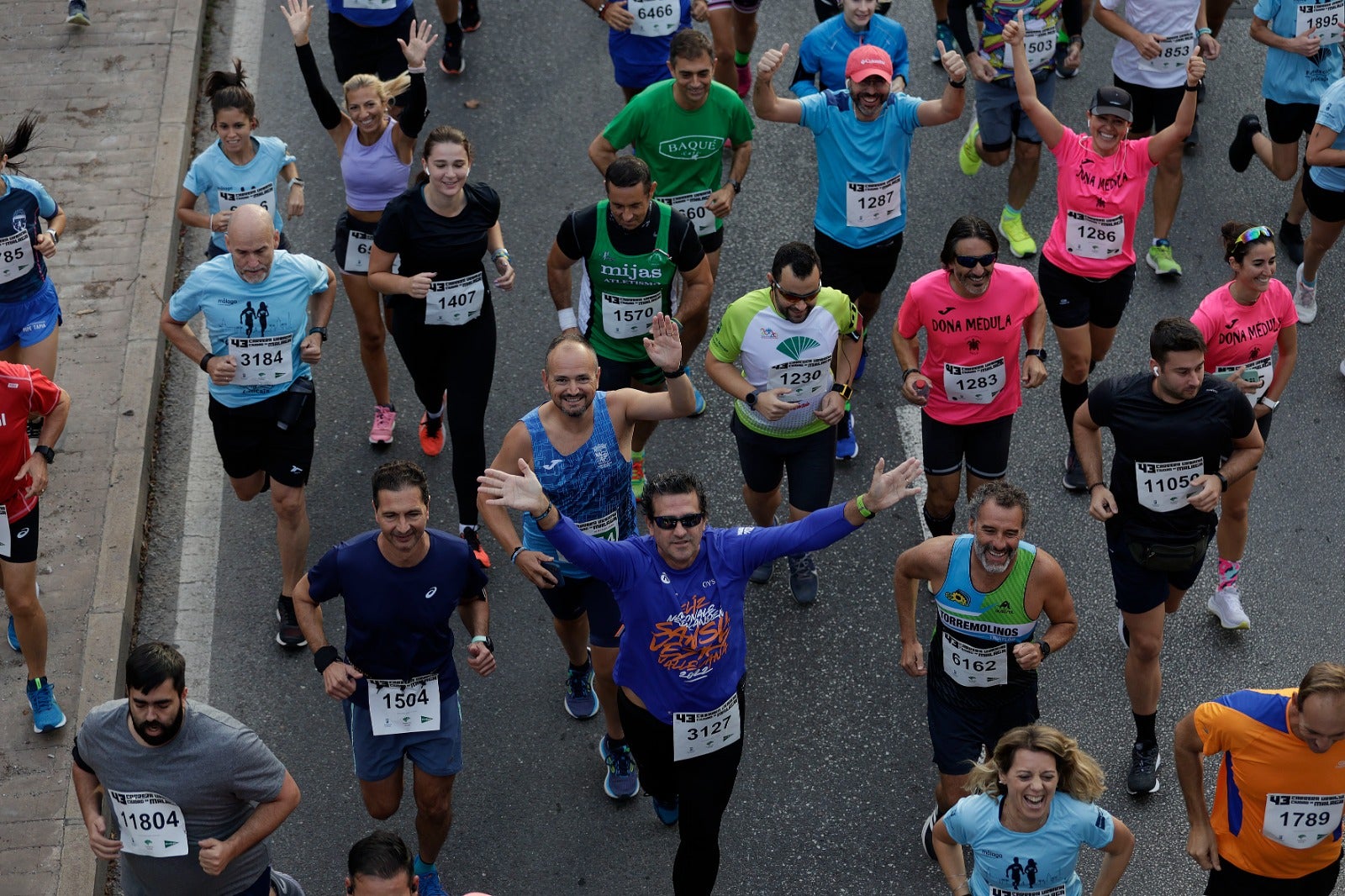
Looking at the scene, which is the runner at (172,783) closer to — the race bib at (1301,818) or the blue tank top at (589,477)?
the blue tank top at (589,477)

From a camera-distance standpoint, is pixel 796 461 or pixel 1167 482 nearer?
pixel 1167 482

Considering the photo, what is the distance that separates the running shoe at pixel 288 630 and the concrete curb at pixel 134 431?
0.70m

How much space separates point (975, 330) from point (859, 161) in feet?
4.88

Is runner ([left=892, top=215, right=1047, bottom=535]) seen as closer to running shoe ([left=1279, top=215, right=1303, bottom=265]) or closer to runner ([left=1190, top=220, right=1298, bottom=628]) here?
runner ([left=1190, top=220, right=1298, bottom=628])

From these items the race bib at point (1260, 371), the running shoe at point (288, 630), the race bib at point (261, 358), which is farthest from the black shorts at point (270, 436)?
the race bib at point (1260, 371)

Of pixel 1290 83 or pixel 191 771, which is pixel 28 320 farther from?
pixel 1290 83

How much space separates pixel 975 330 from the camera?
727 centimetres

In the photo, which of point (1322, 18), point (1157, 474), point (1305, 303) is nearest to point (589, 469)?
point (1157, 474)

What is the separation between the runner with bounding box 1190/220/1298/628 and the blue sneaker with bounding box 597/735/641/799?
2.96m

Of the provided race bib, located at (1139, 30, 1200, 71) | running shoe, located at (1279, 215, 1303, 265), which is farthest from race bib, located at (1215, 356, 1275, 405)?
race bib, located at (1139, 30, 1200, 71)

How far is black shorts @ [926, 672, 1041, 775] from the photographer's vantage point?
20.1 feet

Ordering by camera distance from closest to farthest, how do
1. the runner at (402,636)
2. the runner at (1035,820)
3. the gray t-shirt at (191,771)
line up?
the runner at (1035,820)
the gray t-shirt at (191,771)
the runner at (402,636)

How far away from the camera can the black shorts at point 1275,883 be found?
18.4ft

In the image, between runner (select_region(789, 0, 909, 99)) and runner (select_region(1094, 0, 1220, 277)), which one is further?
runner (select_region(1094, 0, 1220, 277))
